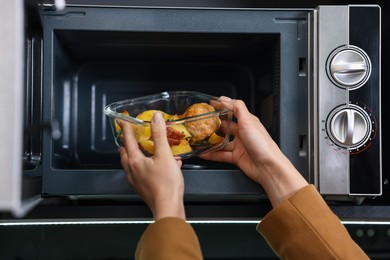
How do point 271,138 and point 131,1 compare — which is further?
point 131,1

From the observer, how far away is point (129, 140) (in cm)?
69

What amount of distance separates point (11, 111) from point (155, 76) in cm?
46

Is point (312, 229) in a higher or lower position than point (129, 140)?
lower

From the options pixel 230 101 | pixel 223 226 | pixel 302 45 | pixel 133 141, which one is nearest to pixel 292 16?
pixel 302 45

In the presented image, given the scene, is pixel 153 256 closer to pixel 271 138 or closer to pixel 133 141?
pixel 133 141

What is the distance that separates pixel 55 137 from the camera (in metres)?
0.80

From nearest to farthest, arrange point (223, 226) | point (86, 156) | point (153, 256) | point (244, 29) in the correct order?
point (153, 256), point (244, 29), point (86, 156), point (223, 226)

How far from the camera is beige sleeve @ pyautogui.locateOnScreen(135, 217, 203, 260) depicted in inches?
24.1

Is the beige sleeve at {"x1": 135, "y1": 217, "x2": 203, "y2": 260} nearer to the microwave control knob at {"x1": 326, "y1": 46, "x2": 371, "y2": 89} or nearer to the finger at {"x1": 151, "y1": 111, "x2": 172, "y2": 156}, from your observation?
the finger at {"x1": 151, "y1": 111, "x2": 172, "y2": 156}

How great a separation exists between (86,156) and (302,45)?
0.46 metres

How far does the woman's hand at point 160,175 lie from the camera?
658 millimetres

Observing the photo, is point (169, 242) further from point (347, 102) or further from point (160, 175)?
point (347, 102)

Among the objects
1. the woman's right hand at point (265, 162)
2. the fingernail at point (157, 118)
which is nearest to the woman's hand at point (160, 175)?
the fingernail at point (157, 118)

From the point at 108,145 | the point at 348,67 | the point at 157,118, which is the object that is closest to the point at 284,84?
the point at 348,67
